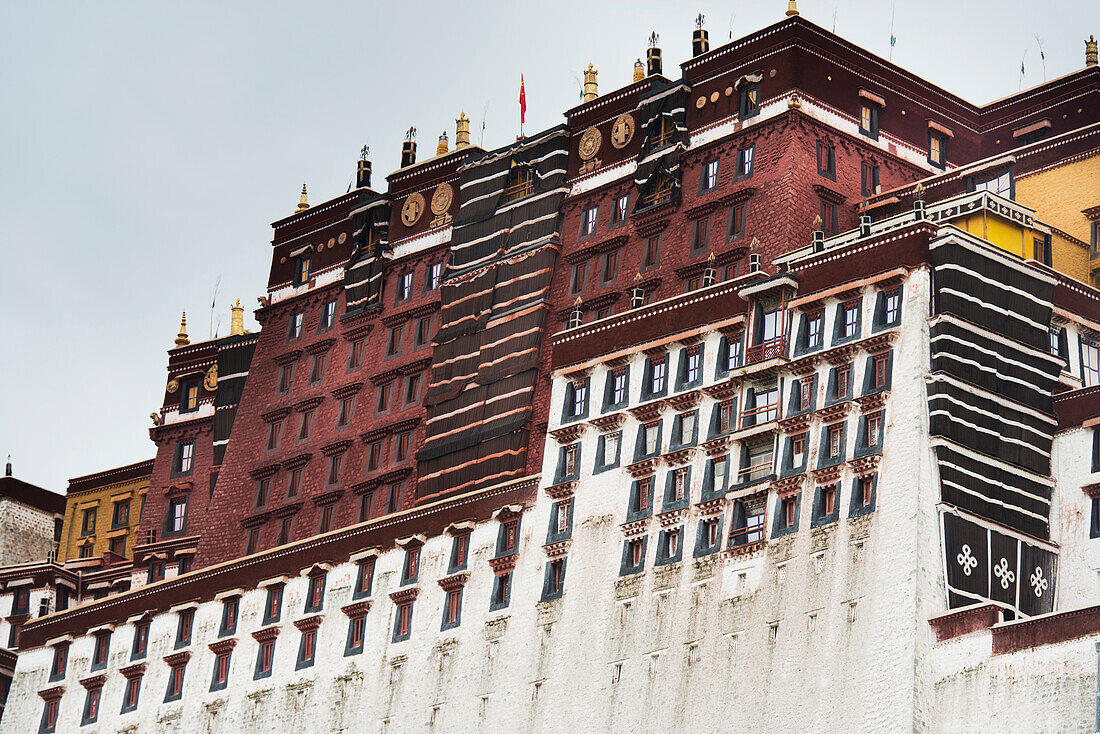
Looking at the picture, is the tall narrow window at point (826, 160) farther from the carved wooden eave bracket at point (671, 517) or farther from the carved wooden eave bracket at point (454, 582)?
the carved wooden eave bracket at point (454, 582)

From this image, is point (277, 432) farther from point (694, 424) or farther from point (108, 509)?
point (694, 424)

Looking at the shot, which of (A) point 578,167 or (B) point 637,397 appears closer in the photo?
(B) point 637,397

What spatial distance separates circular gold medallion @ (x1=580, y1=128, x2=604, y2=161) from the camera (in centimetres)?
10625

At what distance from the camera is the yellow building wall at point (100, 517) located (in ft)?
433

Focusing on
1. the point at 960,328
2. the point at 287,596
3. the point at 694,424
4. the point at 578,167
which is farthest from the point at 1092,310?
the point at 287,596

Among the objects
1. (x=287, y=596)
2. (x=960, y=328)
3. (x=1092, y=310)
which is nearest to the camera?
(x=960, y=328)

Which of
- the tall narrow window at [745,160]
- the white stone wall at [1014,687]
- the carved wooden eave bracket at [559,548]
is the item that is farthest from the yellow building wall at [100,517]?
the white stone wall at [1014,687]

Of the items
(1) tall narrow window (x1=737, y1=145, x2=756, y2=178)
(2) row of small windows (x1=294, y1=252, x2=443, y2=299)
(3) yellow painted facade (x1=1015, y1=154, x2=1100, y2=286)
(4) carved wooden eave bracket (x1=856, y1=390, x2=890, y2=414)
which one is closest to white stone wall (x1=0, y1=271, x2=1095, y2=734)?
(4) carved wooden eave bracket (x1=856, y1=390, x2=890, y2=414)

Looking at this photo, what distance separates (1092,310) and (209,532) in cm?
4922

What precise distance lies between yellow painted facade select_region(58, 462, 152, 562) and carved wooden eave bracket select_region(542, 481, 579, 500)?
138 feet

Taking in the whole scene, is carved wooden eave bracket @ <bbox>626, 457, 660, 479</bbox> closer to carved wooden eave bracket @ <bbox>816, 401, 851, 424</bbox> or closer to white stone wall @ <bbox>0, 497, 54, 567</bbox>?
carved wooden eave bracket @ <bbox>816, 401, 851, 424</bbox>

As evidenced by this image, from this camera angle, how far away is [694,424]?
300 ft

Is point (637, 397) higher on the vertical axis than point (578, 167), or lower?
lower

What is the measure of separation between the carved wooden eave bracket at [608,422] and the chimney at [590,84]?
21025 millimetres
